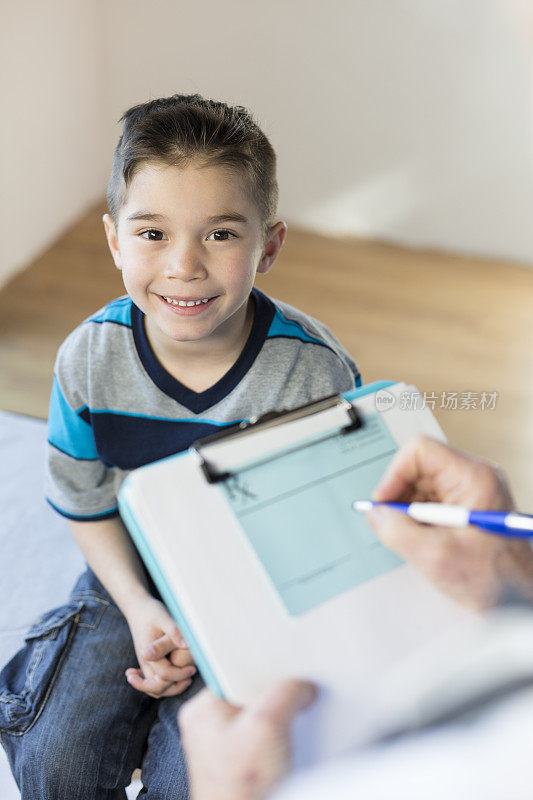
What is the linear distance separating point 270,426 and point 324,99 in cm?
174

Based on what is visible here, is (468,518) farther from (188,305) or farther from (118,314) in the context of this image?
(118,314)

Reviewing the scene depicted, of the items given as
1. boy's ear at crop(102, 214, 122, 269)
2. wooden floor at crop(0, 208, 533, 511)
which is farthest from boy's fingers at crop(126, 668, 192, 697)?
wooden floor at crop(0, 208, 533, 511)

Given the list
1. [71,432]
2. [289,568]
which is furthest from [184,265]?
[289,568]

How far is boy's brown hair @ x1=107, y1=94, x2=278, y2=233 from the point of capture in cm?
73

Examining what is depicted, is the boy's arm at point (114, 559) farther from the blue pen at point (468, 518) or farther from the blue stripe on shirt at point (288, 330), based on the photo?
the blue pen at point (468, 518)

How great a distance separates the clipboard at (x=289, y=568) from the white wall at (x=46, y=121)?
5.00 feet

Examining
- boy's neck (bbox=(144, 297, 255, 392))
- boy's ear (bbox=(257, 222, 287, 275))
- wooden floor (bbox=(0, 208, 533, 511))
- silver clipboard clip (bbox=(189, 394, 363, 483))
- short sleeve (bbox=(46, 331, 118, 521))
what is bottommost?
wooden floor (bbox=(0, 208, 533, 511))

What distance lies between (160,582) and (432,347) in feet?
4.61

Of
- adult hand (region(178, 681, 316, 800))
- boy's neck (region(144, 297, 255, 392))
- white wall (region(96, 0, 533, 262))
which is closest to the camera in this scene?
adult hand (region(178, 681, 316, 800))

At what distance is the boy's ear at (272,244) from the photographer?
0.83 m

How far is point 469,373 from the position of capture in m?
1.71

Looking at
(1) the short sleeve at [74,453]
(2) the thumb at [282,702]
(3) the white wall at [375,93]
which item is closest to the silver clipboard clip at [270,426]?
(2) the thumb at [282,702]

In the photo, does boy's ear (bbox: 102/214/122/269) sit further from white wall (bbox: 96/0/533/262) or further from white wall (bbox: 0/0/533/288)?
white wall (bbox: 96/0/533/262)

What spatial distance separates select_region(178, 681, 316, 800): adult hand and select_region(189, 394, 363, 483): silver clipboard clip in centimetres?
13
